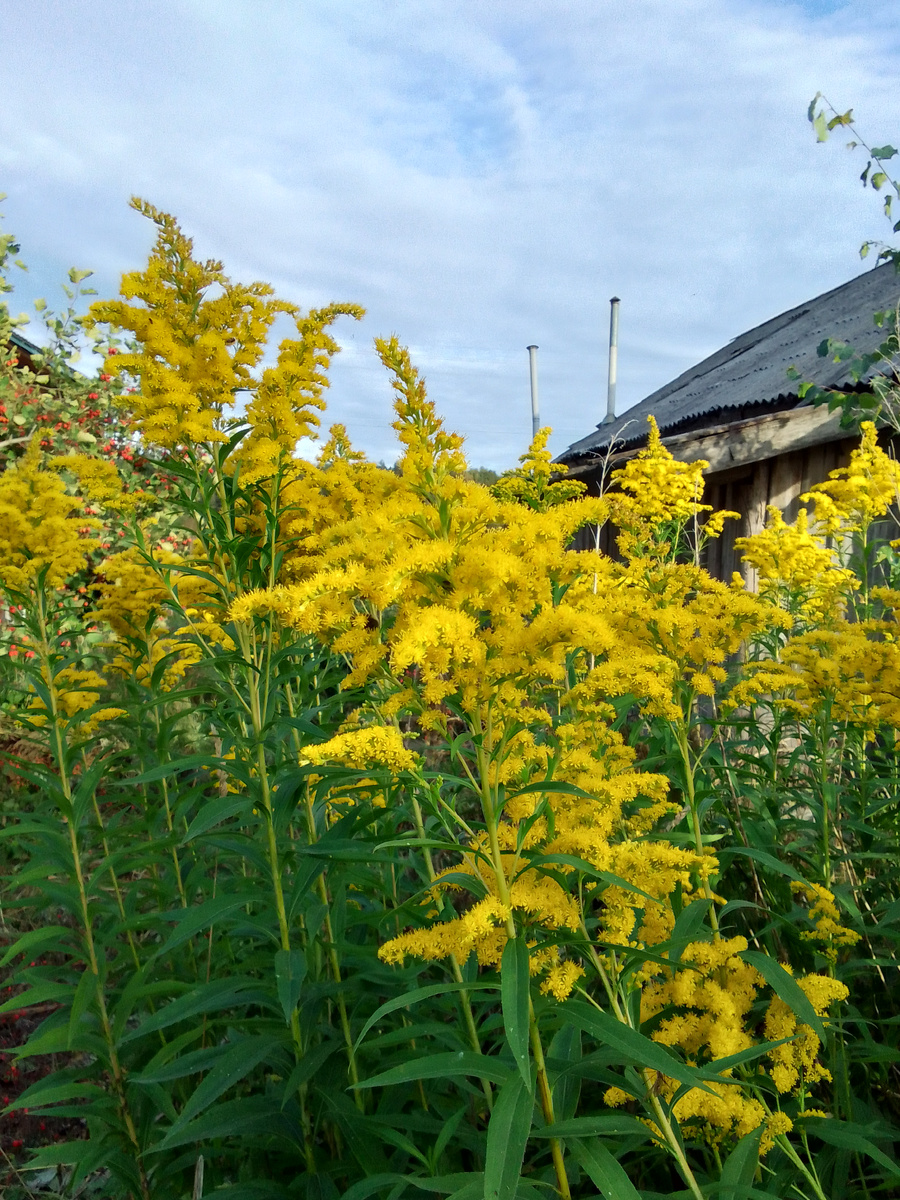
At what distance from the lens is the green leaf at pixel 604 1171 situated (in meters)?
1.21

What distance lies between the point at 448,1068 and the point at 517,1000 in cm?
19

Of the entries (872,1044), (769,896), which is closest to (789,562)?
(769,896)

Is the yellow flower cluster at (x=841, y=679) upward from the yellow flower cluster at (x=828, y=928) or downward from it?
upward

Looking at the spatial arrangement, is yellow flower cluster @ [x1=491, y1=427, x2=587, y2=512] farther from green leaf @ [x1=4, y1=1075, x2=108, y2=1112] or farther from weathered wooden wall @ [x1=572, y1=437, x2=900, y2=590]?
weathered wooden wall @ [x1=572, y1=437, x2=900, y2=590]

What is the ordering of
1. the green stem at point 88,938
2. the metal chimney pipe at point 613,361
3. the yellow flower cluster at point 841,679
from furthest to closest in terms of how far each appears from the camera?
1. the metal chimney pipe at point 613,361
2. the yellow flower cluster at point 841,679
3. the green stem at point 88,938

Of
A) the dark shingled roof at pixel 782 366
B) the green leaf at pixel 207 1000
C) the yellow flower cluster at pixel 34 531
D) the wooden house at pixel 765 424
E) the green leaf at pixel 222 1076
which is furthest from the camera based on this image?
the dark shingled roof at pixel 782 366

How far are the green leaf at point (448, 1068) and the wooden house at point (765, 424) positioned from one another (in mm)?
3447

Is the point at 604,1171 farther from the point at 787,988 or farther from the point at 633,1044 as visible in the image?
the point at 787,988

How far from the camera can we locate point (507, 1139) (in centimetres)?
115

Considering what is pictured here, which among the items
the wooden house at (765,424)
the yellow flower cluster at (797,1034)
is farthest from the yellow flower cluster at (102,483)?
the wooden house at (765,424)

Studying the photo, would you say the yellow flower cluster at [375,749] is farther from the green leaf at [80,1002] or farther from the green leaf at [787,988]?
the green leaf at [80,1002]

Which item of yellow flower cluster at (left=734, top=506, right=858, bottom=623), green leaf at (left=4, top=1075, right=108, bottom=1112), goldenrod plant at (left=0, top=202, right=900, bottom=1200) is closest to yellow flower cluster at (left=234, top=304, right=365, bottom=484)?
goldenrod plant at (left=0, top=202, right=900, bottom=1200)

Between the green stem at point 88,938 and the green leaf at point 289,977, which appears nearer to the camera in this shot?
the green leaf at point 289,977

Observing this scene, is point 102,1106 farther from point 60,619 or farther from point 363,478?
point 363,478
